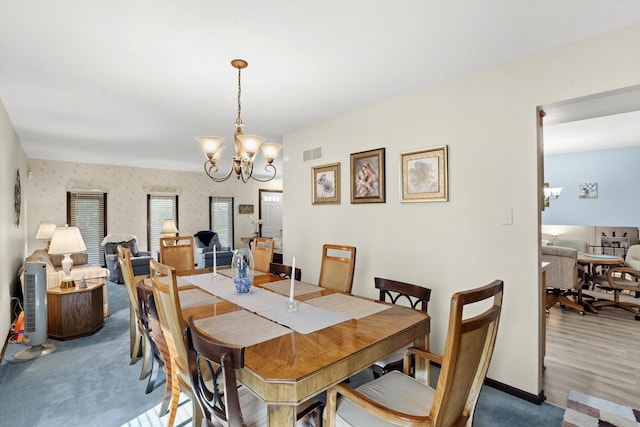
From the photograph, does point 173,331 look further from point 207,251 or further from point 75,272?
point 207,251

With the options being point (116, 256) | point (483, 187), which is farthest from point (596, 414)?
point (116, 256)

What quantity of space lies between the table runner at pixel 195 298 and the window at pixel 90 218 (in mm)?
5861

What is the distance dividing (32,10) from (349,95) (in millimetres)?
2273

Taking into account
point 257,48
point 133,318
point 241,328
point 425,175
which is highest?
point 257,48

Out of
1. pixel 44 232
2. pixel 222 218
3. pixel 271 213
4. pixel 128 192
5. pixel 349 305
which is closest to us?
pixel 349 305

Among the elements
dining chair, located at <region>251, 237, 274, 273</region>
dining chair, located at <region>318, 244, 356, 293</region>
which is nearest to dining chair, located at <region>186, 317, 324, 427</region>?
dining chair, located at <region>318, 244, 356, 293</region>

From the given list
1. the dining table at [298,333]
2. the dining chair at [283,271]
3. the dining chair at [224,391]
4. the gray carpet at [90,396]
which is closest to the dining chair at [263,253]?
the dining chair at [283,271]

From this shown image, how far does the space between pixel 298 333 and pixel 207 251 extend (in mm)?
6379

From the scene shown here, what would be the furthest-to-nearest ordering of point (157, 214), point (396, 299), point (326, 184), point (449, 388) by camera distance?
point (157, 214) < point (326, 184) < point (396, 299) < point (449, 388)

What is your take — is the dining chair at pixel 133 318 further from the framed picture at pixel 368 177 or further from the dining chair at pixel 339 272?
the framed picture at pixel 368 177

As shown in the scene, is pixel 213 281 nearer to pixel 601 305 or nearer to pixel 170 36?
pixel 170 36

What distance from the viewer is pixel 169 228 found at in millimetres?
7430

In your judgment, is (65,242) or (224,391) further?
(65,242)

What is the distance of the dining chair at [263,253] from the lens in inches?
129
